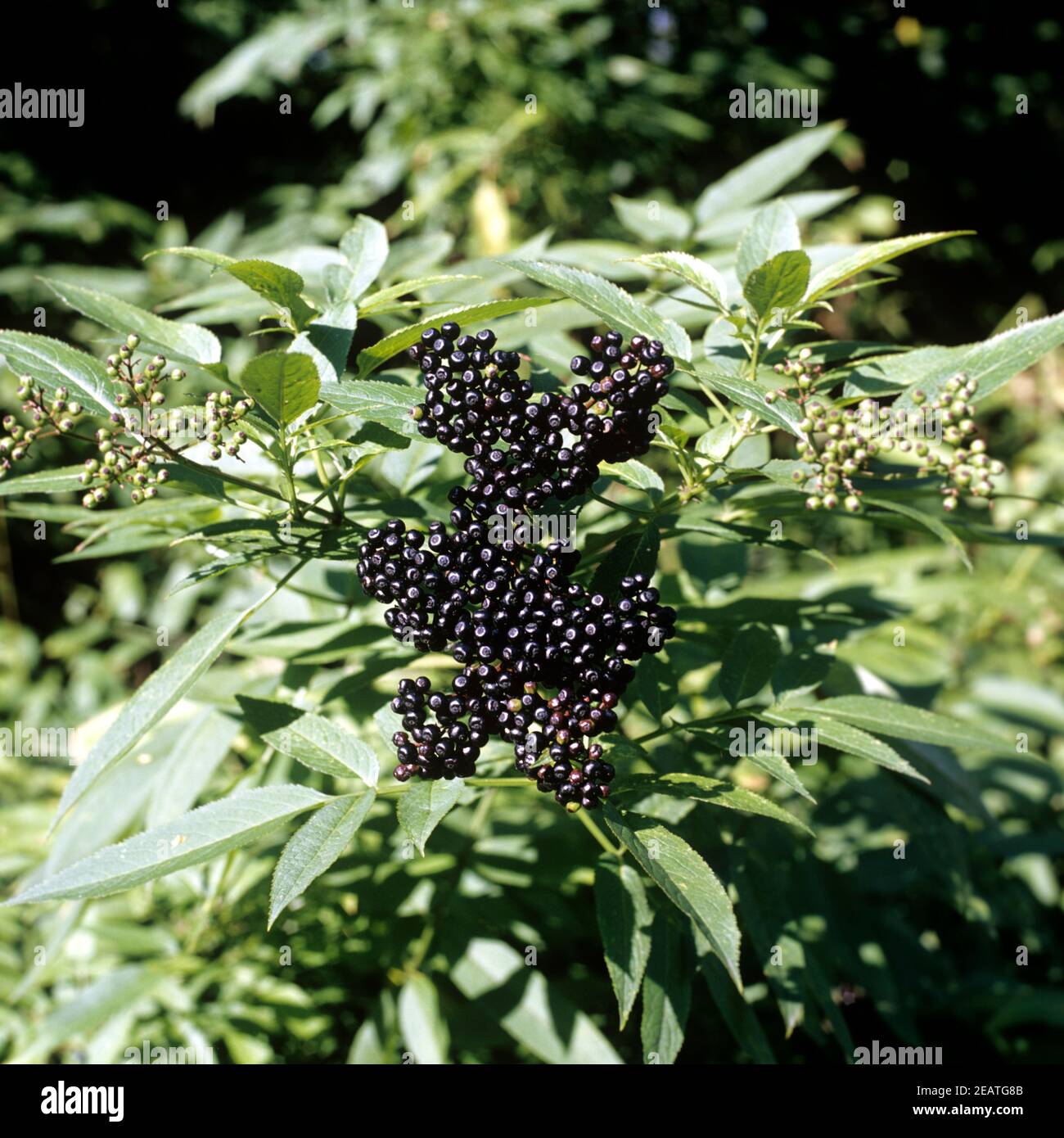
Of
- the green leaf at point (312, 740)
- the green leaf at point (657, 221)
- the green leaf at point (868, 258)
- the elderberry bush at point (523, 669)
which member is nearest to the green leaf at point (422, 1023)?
the elderberry bush at point (523, 669)

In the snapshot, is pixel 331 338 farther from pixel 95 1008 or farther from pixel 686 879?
pixel 95 1008

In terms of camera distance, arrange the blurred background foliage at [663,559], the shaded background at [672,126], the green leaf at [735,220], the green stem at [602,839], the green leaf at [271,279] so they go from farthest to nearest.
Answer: the shaded background at [672,126], the green leaf at [735,220], the blurred background foliage at [663,559], the green stem at [602,839], the green leaf at [271,279]

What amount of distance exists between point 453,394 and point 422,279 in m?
0.18

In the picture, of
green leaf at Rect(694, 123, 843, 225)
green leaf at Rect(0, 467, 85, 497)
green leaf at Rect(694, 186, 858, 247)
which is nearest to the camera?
green leaf at Rect(0, 467, 85, 497)

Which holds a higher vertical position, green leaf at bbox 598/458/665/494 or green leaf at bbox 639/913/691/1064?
green leaf at bbox 598/458/665/494

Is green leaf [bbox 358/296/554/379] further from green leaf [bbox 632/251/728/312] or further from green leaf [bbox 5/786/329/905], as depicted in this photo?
green leaf [bbox 5/786/329/905]

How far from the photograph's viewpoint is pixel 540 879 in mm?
1528

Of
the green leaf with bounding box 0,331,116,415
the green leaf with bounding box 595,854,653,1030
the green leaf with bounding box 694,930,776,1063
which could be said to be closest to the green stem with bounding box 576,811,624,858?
the green leaf with bounding box 595,854,653,1030

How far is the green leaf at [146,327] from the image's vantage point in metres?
1.12

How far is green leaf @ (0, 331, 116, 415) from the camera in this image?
40.9 inches

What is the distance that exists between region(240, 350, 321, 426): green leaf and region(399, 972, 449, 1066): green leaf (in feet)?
2.79

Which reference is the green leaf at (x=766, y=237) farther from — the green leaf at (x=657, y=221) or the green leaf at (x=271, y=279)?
the green leaf at (x=657, y=221)

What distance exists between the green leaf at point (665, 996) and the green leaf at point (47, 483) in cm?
79

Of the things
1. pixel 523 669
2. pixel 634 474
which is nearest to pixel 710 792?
pixel 523 669
